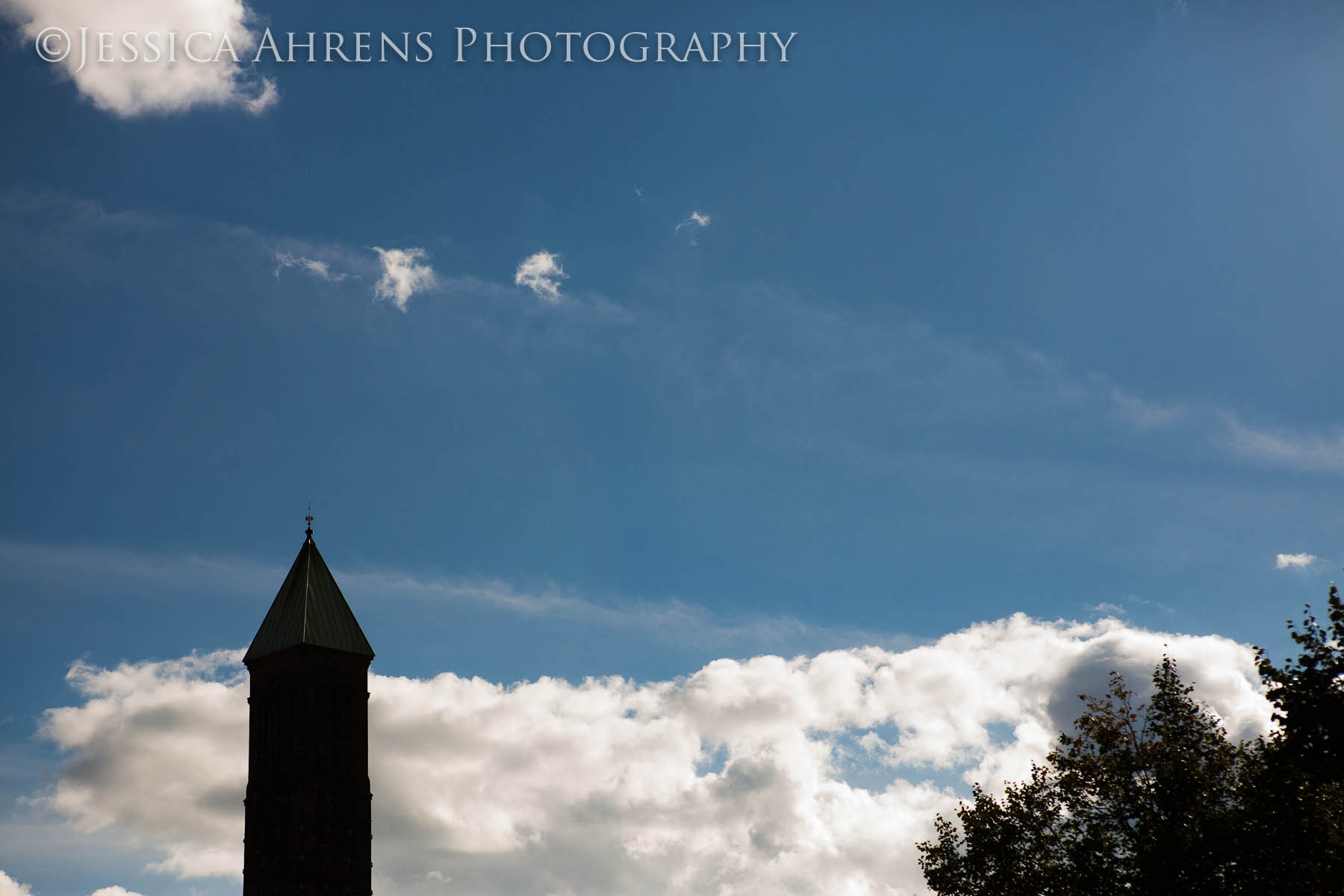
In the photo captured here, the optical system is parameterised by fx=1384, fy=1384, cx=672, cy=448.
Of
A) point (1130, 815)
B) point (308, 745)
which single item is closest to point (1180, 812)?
point (1130, 815)

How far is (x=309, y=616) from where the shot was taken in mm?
78375

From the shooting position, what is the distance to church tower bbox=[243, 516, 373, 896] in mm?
72125

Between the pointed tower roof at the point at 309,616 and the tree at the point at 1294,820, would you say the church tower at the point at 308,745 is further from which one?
the tree at the point at 1294,820

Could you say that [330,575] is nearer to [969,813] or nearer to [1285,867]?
[969,813]

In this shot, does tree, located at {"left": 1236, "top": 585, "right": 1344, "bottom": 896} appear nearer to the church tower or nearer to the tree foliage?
the tree foliage

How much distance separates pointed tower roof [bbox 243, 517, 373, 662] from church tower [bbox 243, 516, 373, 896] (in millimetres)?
60

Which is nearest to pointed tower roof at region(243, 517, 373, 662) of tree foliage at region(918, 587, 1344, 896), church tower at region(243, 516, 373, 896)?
church tower at region(243, 516, 373, 896)

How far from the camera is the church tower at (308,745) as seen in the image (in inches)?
2840

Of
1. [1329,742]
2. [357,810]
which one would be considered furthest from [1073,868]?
[357,810]

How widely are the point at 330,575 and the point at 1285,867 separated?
55.8 metres

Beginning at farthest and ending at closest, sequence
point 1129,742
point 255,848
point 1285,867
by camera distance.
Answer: point 255,848
point 1129,742
point 1285,867

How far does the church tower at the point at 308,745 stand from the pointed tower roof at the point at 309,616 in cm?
6

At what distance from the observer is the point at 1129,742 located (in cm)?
4556

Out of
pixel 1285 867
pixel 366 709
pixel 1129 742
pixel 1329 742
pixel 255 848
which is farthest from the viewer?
pixel 366 709
